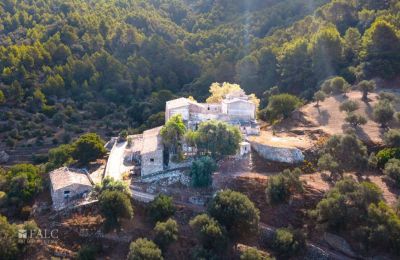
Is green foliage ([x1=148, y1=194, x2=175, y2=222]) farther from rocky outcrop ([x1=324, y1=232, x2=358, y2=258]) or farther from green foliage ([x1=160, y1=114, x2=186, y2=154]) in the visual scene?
rocky outcrop ([x1=324, y1=232, x2=358, y2=258])

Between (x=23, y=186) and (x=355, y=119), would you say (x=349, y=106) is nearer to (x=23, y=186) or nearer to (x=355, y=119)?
(x=355, y=119)

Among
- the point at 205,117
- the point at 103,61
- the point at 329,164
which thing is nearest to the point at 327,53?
the point at 205,117

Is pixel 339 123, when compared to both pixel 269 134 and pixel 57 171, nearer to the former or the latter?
pixel 269 134

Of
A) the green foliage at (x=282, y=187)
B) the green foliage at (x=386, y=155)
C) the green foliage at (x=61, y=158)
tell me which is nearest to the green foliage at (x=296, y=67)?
the green foliage at (x=386, y=155)

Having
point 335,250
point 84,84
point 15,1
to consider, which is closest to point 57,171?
point 335,250

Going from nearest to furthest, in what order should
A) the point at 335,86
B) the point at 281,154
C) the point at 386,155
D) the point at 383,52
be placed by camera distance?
the point at 386,155 → the point at 281,154 → the point at 335,86 → the point at 383,52

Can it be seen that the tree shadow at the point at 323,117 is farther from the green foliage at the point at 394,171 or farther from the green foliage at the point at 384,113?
the green foliage at the point at 394,171
